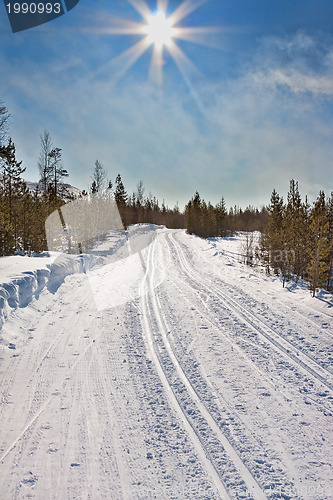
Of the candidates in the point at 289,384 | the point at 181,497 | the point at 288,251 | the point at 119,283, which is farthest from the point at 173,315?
the point at 288,251

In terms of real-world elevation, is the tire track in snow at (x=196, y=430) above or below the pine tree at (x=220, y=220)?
below

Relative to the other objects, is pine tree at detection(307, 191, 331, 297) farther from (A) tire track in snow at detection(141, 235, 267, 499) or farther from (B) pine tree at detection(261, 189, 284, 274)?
(A) tire track in snow at detection(141, 235, 267, 499)

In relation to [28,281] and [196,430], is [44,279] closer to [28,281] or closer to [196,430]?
[28,281]

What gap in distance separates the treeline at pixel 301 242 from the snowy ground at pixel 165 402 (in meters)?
4.07

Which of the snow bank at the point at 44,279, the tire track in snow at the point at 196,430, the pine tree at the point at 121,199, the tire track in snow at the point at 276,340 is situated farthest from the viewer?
the pine tree at the point at 121,199

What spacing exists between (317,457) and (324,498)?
54 cm

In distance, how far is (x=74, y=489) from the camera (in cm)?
262

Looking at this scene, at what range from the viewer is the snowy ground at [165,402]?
9.02 ft

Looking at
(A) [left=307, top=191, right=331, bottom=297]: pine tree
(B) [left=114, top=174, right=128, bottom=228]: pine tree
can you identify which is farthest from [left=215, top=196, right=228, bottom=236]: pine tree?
(A) [left=307, top=191, right=331, bottom=297]: pine tree

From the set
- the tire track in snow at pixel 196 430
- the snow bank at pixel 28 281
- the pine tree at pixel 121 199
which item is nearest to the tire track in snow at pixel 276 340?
the tire track in snow at pixel 196 430

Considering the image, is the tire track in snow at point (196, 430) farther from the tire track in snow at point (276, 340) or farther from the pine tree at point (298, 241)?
the pine tree at point (298, 241)

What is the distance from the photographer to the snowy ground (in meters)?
2.75

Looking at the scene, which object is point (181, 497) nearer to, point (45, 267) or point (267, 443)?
point (267, 443)

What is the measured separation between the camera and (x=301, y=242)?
1480cm
